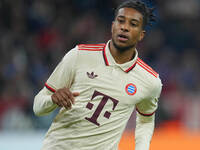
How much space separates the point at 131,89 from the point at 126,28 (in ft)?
1.41

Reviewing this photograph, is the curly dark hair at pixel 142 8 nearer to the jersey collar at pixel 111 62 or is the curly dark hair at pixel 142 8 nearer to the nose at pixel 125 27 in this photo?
the nose at pixel 125 27

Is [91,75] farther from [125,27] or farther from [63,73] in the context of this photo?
[125,27]

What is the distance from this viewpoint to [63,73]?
127 inches

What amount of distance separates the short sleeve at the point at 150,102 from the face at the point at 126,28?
Result: 375 millimetres

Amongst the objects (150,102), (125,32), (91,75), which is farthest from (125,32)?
(150,102)

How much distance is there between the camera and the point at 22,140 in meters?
6.15

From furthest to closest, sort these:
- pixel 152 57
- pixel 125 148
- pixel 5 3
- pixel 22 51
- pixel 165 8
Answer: pixel 165 8 → pixel 152 57 → pixel 5 3 → pixel 22 51 → pixel 125 148

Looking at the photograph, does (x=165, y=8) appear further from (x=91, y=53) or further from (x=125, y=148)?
(x=91, y=53)

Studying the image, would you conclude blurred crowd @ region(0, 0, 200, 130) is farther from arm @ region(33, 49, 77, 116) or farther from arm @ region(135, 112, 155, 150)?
arm @ region(33, 49, 77, 116)

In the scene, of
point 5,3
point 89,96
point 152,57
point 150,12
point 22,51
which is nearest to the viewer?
point 89,96

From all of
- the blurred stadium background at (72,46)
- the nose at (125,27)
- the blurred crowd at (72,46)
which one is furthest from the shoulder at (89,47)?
the blurred crowd at (72,46)

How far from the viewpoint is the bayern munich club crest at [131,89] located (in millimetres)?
3394

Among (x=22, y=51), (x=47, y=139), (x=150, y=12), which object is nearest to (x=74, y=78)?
(x=47, y=139)

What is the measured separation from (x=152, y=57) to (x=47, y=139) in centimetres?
669
